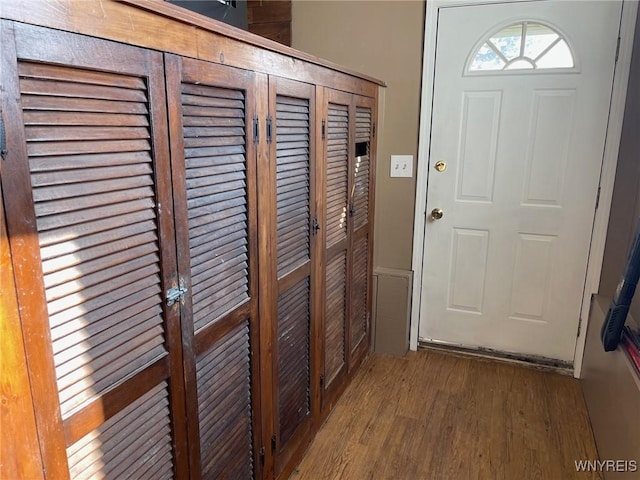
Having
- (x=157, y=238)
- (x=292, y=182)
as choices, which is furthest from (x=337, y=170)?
(x=157, y=238)

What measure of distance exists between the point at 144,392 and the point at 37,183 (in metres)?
0.53

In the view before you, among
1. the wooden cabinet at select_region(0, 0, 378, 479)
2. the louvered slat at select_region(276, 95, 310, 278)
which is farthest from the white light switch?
the louvered slat at select_region(276, 95, 310, 278)

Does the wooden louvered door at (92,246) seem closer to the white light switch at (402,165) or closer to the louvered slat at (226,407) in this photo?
the louvered slat at (226,407)

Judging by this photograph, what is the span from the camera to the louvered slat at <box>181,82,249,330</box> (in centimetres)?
113

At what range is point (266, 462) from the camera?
1.63 metres

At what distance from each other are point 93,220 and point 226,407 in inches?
29.6

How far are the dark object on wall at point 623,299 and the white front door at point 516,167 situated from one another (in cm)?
73

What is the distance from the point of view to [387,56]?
2.59m

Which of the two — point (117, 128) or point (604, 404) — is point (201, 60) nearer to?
point (117, 128)

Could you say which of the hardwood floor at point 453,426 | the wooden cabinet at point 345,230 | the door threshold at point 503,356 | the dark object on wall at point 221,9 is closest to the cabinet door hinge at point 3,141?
the dark object on wall at point 221,9

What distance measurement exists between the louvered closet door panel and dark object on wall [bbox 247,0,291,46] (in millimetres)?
915

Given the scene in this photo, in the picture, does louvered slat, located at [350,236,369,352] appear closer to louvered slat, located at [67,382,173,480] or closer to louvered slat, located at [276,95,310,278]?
louvered slat, located at [276,95,310,278]

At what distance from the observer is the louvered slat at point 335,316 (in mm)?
2139

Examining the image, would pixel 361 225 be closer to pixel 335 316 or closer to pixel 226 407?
pixel 335 316
